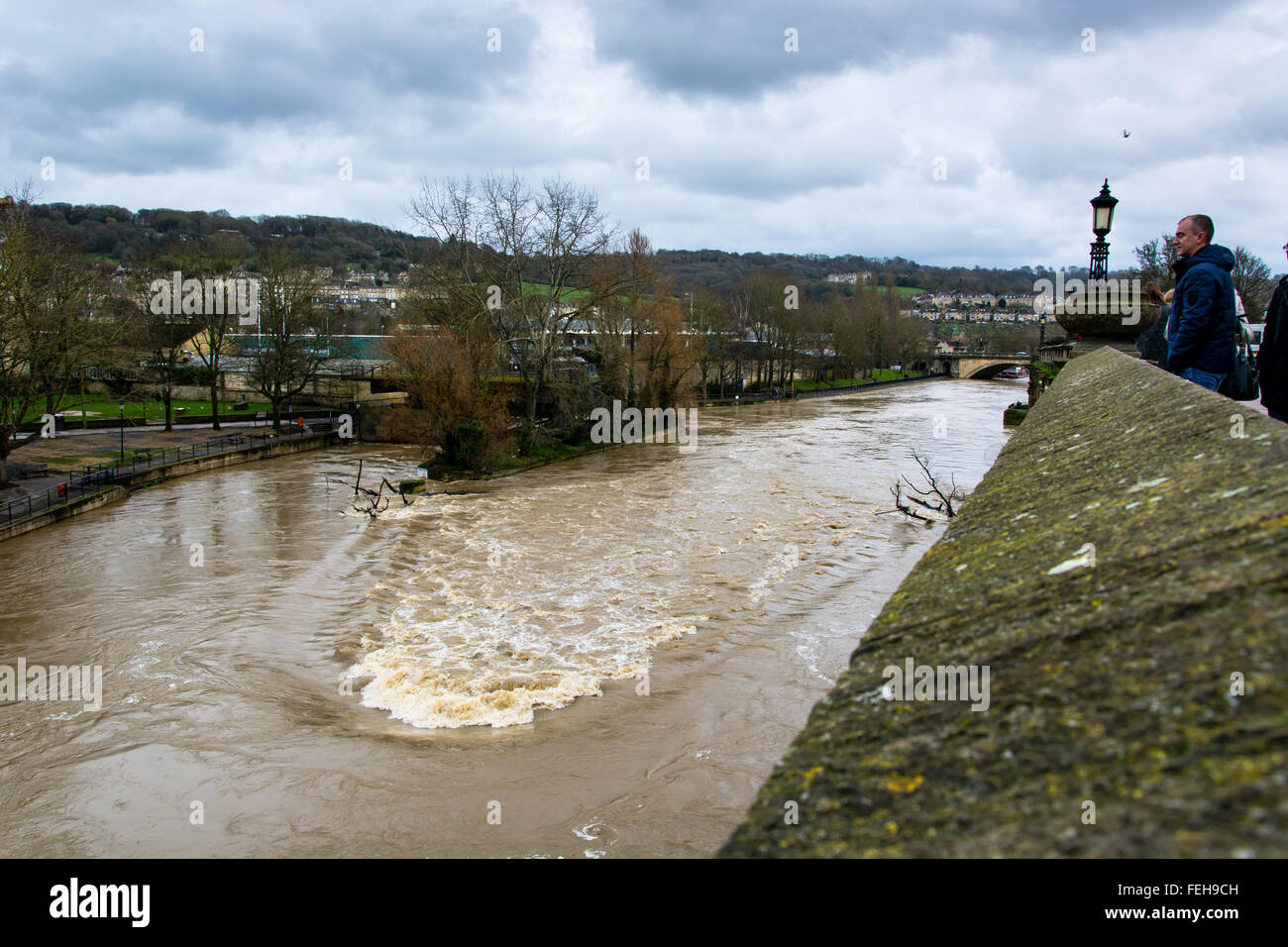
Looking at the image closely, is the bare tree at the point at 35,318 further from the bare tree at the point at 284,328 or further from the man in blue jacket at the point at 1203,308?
the man in blue jacket at the point at 1203,308

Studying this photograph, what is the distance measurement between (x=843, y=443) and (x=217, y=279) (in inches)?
1627

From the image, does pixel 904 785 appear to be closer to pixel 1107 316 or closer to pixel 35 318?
pixel 1107 316

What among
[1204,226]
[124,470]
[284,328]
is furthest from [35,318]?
[1204,226]

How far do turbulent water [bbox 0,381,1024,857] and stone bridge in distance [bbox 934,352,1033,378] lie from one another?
98.0m

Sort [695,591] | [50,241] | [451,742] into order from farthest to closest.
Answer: [50,241]
[695,591]
[451,742]

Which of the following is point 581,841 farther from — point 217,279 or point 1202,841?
point 217,279

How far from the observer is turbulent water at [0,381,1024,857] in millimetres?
11242

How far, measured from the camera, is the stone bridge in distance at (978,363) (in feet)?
398

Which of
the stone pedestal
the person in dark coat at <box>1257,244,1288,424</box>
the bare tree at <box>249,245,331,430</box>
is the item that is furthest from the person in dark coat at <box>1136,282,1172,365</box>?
the bare tree at <box>249,245,331,430</box>

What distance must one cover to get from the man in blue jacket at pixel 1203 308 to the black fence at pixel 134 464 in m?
32.6

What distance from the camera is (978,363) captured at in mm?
129250

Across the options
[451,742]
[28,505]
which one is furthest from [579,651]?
[28,505]

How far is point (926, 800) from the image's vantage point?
6.40ft

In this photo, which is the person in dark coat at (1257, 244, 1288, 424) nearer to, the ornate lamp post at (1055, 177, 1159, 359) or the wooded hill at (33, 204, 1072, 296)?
the ornate lamp post at (1055, 177, 1159, 359)
